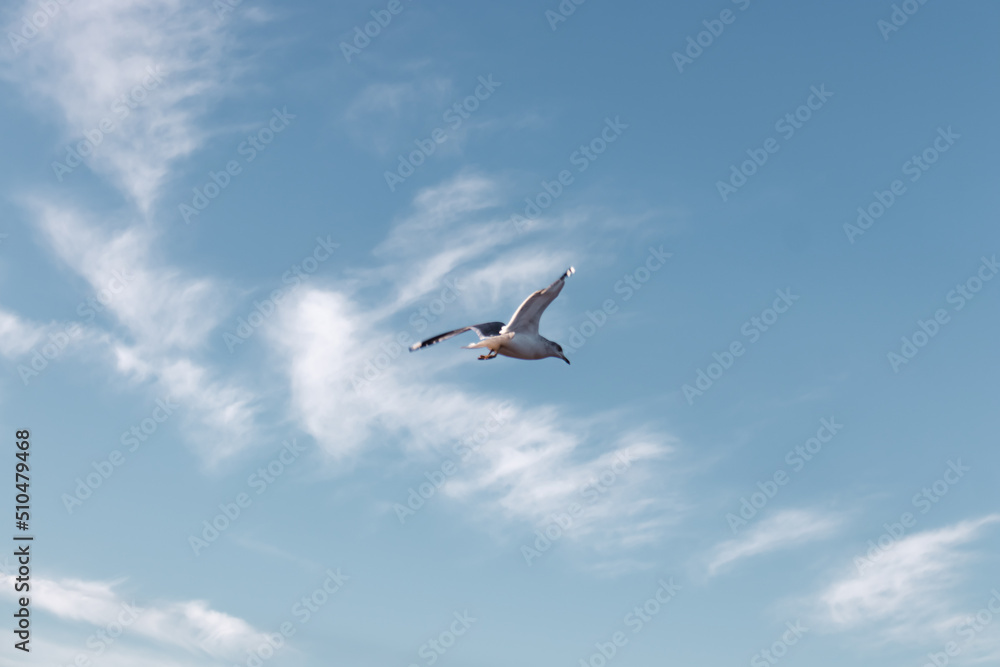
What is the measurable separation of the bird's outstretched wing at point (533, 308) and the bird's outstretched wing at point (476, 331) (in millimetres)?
732

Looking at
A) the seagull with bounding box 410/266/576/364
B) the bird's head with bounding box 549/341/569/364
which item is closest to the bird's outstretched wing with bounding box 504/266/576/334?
the seagull with bounding box 410/266/576/364

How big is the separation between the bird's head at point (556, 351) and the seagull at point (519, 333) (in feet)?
2.99

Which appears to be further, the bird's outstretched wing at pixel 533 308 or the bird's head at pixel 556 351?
the bird's head at pixel 556 351

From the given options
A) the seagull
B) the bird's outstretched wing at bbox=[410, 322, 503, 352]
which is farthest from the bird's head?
the bird's outstretched wing at bbox=[410, 322, 503, 352]

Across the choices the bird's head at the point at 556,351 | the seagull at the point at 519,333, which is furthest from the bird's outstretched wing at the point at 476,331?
the bird's head at the point at 556,351

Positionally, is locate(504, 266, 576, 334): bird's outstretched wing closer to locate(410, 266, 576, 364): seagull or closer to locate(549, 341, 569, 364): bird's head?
locate(410, 266, 576, 364): seagull

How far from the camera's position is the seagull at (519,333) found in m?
47.1

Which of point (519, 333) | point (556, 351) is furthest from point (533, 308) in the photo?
point (556, 351)

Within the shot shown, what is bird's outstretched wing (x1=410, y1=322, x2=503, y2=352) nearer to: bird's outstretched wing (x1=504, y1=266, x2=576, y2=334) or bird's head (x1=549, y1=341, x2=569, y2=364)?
bird's outstretched wing (x1=504, y1=266, x2=576, y2=334)

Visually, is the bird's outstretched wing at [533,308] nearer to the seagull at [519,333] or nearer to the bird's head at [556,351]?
the seagull at [519,333]

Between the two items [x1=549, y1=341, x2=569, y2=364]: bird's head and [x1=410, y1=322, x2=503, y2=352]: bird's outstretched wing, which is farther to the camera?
[x1=549, y1=341, x2=569, y2=364]: bird's head

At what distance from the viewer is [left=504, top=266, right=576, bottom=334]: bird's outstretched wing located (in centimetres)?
4709

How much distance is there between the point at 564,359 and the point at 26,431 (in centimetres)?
2943

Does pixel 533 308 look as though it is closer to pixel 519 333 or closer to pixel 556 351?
pixel 519 333
